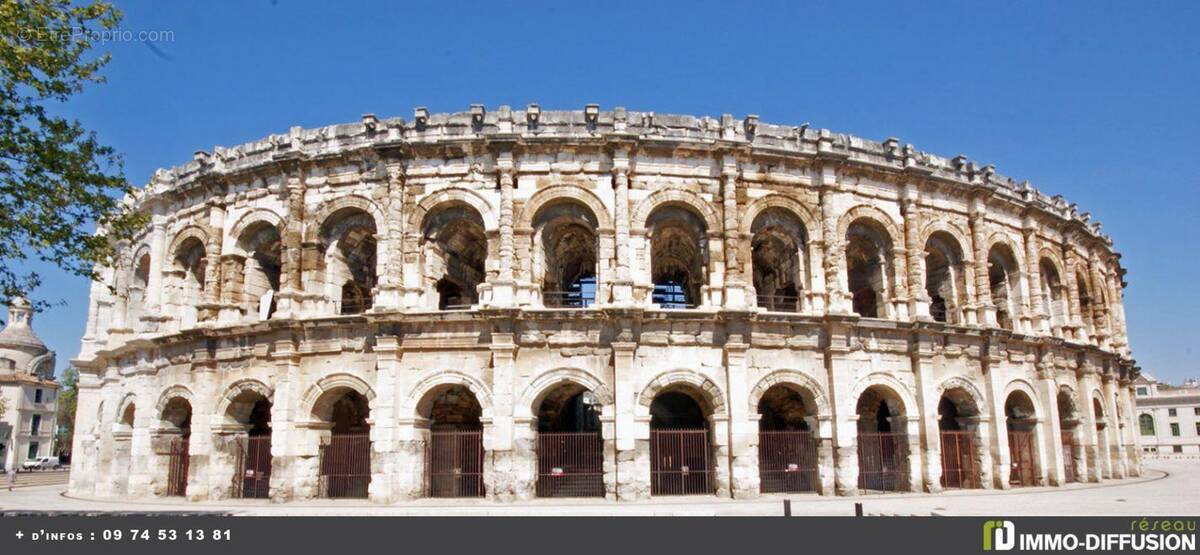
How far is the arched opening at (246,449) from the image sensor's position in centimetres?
1702

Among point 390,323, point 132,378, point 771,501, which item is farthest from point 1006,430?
point 132,378

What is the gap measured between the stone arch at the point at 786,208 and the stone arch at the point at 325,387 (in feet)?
29.1

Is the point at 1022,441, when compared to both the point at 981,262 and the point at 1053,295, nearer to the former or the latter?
the point at 981,262

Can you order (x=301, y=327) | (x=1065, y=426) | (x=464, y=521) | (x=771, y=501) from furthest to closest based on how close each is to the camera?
(x=1065, y=426), (x=301, y=327), (x=771, y=501), (x=464, y=521)

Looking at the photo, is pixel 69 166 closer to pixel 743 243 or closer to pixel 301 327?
pixel 301 327

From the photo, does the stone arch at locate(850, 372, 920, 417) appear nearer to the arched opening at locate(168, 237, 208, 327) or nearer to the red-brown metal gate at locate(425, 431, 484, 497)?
the red-brown metal gate at locate(425, 431, 484, 497)

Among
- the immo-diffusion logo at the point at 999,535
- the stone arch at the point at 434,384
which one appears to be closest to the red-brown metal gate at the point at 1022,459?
the immo-diffusion logo at the point at 999,535

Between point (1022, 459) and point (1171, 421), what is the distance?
45135mm

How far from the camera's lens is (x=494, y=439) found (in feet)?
50.6

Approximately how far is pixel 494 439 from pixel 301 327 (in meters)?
4.81

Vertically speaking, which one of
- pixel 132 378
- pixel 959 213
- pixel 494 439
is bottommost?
pixel 494 439

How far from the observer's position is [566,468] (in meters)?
16.6

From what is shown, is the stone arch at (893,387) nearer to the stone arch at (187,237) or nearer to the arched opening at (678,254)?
the arched opening at (678,254)

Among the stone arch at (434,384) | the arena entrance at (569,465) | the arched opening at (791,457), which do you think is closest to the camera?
the stone arch at (434,384)
